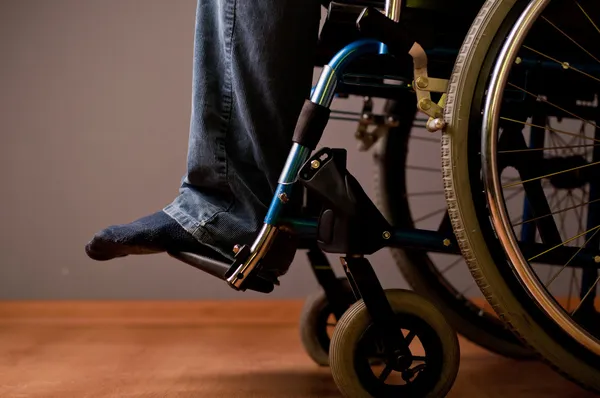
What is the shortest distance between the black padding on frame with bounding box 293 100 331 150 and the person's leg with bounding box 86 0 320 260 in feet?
0.15

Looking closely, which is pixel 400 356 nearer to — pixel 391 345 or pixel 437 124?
pixel 391 345

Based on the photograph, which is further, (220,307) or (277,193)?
(220,307)

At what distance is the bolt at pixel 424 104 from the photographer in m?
0.74

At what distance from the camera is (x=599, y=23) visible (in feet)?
3.05

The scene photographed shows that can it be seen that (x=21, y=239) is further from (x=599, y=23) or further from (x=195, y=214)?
(x=599, y=23)

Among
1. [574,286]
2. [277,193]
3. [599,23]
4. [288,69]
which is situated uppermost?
[599,23]

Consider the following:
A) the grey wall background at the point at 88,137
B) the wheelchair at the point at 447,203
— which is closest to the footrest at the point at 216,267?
the wheelchair at the point at 447,203

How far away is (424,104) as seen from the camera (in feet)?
2.44

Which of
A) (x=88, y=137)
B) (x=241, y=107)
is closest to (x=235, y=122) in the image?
(x=241, y=107)

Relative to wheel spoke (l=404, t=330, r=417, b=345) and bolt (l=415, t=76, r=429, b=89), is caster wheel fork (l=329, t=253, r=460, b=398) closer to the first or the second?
wheel spoke (l=404, t=330, r=417, b=345)

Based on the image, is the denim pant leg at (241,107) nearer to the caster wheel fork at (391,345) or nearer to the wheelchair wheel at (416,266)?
the caster wheel fork at (391,345)

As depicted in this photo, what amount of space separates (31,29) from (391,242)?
3.90ft

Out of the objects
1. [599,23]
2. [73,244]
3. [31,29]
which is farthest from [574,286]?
[31,29]

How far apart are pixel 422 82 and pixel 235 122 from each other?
248mm
